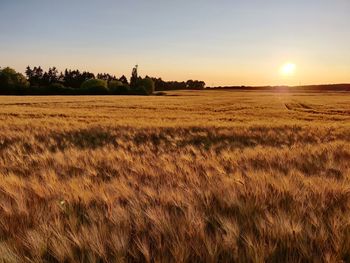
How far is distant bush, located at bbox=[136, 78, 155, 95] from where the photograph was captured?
294ft

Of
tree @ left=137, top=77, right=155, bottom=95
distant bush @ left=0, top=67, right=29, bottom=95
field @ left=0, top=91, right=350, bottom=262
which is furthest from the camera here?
tree @ left=137, top=77, right=155, bottom=95

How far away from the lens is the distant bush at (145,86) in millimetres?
89625

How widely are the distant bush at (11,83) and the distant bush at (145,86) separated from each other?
26.0 metres

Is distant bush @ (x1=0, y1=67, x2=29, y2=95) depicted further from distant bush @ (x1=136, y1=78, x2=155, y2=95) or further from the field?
the field

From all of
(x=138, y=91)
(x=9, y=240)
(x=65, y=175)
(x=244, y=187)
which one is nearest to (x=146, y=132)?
(x=65, y=175)

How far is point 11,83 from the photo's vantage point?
9219 cm

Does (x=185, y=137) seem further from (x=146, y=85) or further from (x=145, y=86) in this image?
(x=146, y=85)

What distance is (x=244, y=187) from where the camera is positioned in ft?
11.6

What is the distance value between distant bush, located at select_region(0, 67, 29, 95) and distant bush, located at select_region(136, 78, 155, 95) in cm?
2596

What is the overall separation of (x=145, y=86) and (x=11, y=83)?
102 ft

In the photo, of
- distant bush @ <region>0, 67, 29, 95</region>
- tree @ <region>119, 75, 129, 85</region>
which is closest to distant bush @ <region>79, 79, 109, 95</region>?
distant bush @ <region>0, 67, 29, 95</region>

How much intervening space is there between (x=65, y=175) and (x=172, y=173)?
1.24m

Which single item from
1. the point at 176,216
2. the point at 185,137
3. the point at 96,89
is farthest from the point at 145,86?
the point at 176,216

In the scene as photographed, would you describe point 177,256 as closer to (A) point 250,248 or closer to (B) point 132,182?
(A) point 250,248
